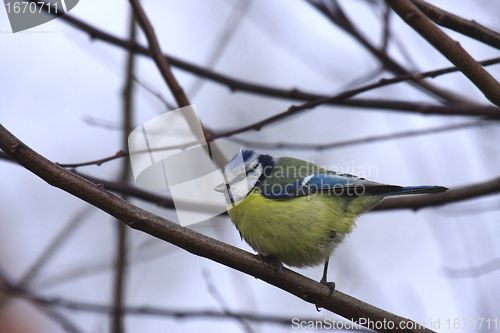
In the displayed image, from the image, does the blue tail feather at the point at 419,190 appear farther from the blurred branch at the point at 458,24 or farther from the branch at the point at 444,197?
the blurred branch at the point at 458,24

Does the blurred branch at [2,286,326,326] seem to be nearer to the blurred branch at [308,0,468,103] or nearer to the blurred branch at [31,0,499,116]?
the blurred branch at [31,0,499,116]

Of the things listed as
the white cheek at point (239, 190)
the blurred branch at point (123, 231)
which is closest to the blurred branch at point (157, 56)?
the blurred branch at point (123, 231)

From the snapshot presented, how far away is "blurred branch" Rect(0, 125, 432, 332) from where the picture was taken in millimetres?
1420

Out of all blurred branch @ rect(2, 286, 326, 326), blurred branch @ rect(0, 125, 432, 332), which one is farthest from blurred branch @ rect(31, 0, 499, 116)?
blurred branch @ rect(2, 286, 326, 326)

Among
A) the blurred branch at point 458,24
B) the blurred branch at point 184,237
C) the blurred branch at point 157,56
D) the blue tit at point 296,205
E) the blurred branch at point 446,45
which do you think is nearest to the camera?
the blurred branch at point 184,237

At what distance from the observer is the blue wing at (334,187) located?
2319 millimetres

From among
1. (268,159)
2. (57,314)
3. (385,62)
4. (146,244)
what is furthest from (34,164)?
(385,62)

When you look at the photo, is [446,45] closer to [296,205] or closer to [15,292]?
[296,205]

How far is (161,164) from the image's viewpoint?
2123 mm

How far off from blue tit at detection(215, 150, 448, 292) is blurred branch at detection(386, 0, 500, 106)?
612 millimetres

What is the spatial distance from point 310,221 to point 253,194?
13.2 inches

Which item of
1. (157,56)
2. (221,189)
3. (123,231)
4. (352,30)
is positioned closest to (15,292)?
(123,231)

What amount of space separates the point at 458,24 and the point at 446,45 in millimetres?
159

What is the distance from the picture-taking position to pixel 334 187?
7.73 feet
